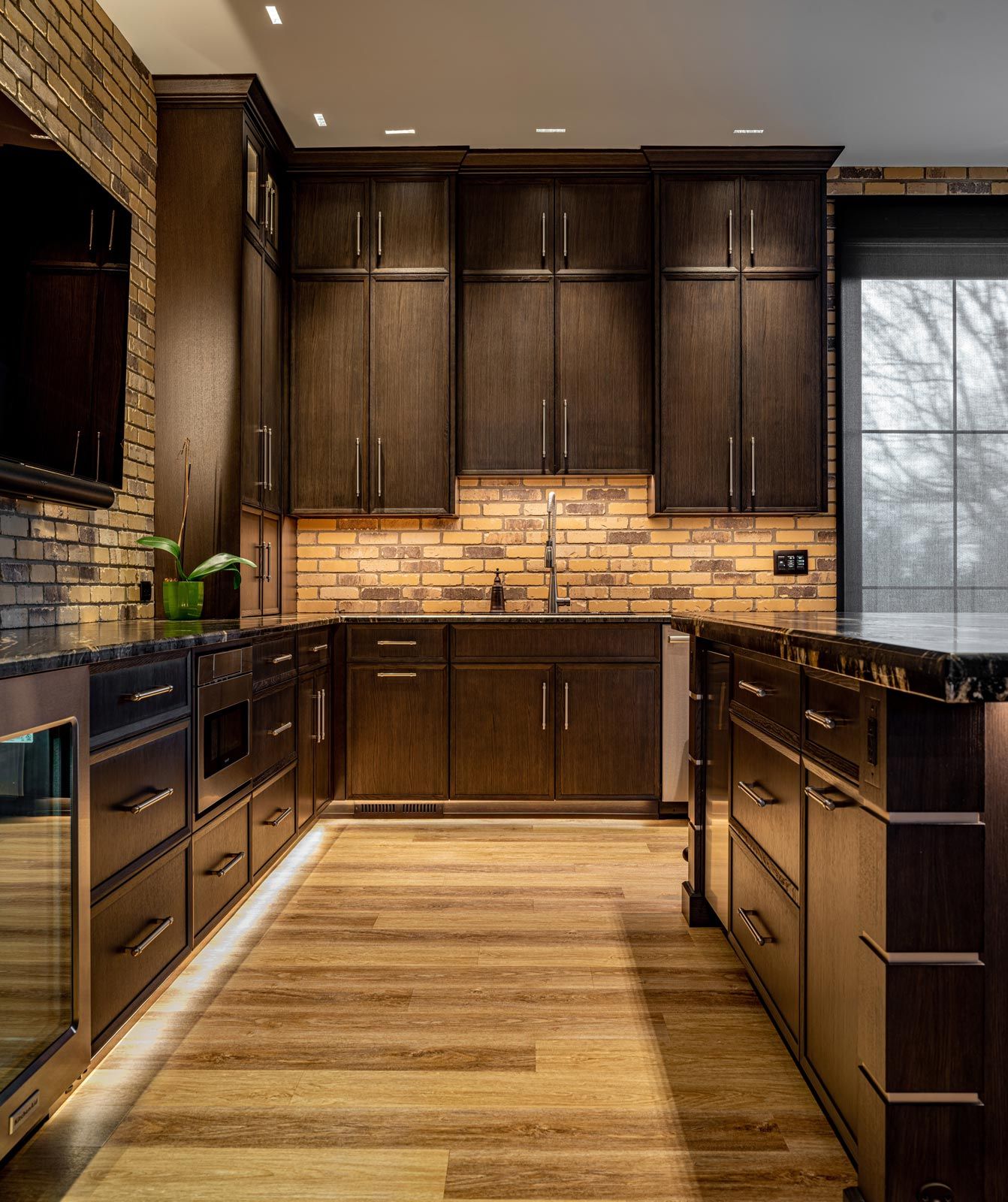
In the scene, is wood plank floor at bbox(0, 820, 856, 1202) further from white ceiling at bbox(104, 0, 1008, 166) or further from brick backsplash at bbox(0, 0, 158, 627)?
white ceiling at bbox(104, 0, 1008, 166)

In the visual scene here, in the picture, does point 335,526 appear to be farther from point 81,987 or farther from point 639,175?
point 81,987

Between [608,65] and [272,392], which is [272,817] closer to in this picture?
[272,392]

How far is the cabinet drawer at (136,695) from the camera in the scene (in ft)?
5.65

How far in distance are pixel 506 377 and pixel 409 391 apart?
48 cm

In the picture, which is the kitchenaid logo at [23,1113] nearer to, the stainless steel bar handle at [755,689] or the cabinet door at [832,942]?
the cabinet door at [832,942]

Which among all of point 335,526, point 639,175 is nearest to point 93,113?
point 335,526

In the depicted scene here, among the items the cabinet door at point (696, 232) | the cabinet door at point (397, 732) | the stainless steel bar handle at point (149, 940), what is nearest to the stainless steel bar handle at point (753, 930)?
the stainless steel bar handle at point (149, 940)

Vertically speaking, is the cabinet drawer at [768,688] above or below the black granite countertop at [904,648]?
below

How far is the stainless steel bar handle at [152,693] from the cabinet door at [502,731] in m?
2.02

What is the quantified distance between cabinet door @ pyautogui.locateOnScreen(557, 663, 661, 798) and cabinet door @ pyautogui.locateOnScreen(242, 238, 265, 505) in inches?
61.7

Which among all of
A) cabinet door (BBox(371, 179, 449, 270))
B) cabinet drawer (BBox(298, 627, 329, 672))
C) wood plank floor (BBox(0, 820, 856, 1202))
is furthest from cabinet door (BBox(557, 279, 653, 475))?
wood plank floor (BBox(0, 820, 856, 1202))

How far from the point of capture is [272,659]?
3.00 metres

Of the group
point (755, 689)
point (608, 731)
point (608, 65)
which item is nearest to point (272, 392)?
point (608, 65)

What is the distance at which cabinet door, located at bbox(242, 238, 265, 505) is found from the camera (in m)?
3.69
